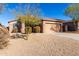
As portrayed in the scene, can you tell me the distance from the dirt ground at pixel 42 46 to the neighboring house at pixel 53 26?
26 centimetres

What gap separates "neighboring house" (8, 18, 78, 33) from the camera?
26.4 ft

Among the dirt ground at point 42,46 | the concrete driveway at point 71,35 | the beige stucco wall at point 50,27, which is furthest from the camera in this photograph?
the beige stucco wall at point 50,27

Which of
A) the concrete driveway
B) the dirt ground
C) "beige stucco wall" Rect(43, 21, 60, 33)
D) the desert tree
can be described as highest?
the desert tree

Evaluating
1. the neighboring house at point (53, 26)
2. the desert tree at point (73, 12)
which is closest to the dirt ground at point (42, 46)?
the neighboring house at point (53, 26)

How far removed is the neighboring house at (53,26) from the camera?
806 centimetres

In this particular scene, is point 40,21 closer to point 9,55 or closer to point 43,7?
point 43,7

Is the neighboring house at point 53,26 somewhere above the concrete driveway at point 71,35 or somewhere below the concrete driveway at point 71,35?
above

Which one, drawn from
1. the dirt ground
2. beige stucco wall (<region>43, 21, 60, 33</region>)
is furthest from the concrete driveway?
beige stucco wall (<region>43, 21, 60, 33</region>)

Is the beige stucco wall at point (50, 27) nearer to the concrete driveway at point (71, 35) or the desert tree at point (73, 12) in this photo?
the concrete driveway at point (71, 35)

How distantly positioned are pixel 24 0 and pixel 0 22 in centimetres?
111

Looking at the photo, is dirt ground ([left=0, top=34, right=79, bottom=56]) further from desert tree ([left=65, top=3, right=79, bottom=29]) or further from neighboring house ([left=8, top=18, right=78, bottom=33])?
desert tree ([left=65, top=3, right=79, bottom=29])

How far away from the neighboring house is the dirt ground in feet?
0.85

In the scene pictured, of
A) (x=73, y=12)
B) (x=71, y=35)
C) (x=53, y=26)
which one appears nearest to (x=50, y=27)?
(x=53, y=26)

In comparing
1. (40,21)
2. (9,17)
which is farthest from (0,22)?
(40,21)
